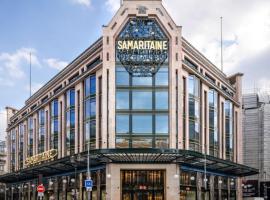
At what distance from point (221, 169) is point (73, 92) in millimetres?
31047

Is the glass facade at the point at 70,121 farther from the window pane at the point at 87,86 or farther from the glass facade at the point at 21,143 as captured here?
the glass facade at the point at 21,143

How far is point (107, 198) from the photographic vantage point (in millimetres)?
73438

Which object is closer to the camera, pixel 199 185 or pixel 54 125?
pixel 199 185

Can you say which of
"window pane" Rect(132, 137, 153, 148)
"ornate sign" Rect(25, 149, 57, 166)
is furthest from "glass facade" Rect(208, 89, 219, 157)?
"ornate sign" Rect(25, 149, 57, 166)

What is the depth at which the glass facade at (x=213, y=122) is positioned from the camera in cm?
9194

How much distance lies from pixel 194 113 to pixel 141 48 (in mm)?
15641

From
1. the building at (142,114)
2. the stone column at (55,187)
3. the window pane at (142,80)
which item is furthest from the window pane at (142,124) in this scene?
the stone column at (55,187)

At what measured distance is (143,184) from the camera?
7500cm

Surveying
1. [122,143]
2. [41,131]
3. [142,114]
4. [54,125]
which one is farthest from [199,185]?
[41,131]

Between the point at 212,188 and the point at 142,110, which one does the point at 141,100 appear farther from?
the point at 212,188

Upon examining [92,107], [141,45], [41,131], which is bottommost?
[41,131]

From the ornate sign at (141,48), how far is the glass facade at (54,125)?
2900cm

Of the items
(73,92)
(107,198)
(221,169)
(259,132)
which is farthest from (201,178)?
(259,132)

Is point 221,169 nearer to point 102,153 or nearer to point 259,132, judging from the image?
point 102,153
